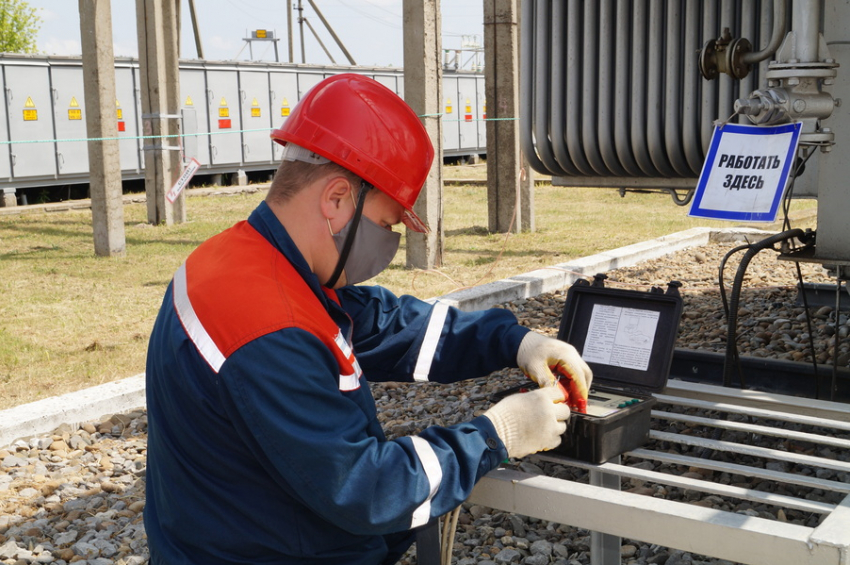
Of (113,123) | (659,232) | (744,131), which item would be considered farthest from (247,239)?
(659,232)

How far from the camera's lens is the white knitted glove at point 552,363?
2.07 meters

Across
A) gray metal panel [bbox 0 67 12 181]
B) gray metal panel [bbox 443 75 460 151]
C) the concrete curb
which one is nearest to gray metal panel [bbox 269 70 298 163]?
gray metal panel [bbox 443 75 460 151]

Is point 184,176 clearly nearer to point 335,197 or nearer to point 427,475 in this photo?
point 335,197

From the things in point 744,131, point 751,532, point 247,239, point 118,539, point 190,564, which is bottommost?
point 118,539

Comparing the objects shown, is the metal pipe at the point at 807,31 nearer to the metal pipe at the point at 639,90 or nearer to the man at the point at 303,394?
the man at the point at 303,394

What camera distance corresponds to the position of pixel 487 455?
5.82 ft

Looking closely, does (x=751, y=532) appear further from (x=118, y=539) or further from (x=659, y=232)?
(x=659, y=232)

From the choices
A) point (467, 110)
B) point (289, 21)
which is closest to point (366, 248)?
point (467, 110)

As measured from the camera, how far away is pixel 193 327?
5.55ft

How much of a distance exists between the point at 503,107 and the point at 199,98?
8787mm

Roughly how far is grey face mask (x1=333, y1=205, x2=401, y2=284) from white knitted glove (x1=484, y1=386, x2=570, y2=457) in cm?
39

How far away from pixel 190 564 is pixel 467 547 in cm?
129

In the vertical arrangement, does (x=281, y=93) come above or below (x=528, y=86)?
above

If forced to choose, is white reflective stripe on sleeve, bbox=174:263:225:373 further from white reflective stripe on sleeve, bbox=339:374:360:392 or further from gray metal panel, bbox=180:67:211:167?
gray metal panel, bbox=180:67:211:167
